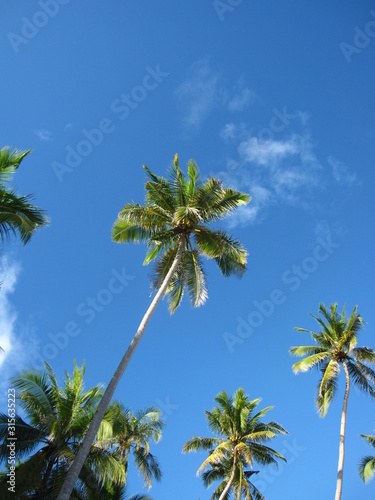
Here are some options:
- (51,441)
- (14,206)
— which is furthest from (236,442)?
(14,206)

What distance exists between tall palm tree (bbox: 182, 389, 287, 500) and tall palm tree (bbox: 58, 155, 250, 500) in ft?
35.4

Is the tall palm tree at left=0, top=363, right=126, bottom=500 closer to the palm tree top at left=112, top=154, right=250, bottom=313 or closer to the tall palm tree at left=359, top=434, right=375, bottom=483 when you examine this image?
the palm tree top at left=112, top=154, right=250, bottom=313

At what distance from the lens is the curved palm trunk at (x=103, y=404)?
10836 millimetres

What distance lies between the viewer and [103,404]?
12.4 metres

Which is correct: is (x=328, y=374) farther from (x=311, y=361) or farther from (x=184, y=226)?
(x=184, y=226)

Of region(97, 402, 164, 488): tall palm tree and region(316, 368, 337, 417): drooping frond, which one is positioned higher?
region(316, 368, 337, 417): drooping frond

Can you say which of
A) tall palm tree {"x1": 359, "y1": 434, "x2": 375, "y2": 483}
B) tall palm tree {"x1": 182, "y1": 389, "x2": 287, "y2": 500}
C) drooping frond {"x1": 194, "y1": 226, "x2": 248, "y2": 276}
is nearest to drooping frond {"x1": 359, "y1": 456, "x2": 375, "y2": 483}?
tall palm tree {"x1": 359, "y1": 434, "x2": 375, "y2": 483}

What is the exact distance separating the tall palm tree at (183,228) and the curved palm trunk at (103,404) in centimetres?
104

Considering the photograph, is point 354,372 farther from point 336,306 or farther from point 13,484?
point 13,484

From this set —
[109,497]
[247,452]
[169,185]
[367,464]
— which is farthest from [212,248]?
[367,464]

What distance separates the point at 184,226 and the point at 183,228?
10 centimetres

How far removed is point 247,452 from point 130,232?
1376 centimetres

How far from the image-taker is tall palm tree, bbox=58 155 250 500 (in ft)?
58.0

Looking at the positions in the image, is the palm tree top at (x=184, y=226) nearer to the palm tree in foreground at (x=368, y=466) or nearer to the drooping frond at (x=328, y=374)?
the drooping frond at (x=328, y=374)
